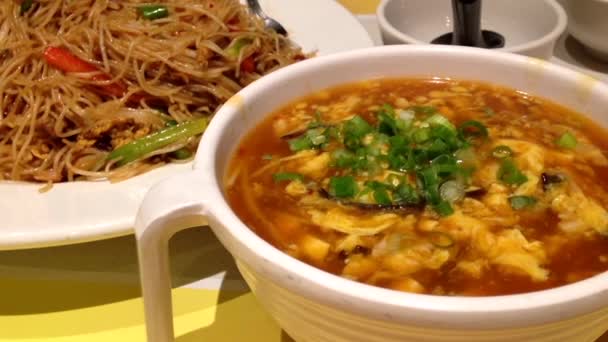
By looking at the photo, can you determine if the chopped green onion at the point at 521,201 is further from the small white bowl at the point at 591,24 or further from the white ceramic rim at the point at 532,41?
the small white bowl at the point at 591,24

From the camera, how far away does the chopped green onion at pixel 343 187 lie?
1116 millimetres

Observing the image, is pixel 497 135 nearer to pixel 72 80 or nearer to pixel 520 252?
pixel 520 252

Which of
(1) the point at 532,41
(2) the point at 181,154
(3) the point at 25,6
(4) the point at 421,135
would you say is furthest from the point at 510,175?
(3) the point at 25,6

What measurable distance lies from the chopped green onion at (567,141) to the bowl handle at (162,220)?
24.9 inches

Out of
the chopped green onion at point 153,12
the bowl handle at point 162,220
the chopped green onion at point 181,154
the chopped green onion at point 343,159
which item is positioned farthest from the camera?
the chopped green onion at point 153,12

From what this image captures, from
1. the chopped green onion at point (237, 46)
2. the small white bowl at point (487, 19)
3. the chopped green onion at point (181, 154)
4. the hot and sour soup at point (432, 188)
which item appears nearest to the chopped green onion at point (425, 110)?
the hot and sour soup at point (432, 188)

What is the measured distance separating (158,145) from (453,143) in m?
0.92

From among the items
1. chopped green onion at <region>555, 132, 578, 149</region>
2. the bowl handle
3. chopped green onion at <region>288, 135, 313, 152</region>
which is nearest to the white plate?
chopped green onion at <region>288, 135, 313, 152</region>

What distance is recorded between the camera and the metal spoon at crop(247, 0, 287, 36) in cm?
244

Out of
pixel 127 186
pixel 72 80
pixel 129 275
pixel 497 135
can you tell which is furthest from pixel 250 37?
pixel 497 135

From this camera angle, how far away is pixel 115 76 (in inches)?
83.0

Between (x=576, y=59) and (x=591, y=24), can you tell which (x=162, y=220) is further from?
(x=576, y=59)

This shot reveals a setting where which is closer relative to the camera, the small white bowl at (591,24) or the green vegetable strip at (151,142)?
the green vegetable strip at (151,142)

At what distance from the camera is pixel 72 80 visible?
2.07 m
